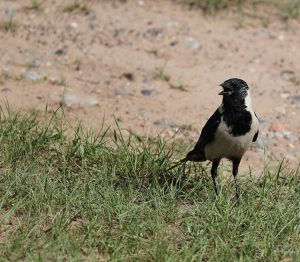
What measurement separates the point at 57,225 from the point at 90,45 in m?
4.18

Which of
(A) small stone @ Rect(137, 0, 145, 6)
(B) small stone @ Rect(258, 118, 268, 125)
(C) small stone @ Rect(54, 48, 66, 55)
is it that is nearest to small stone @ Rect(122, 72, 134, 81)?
(C) small stone @ Rect(54, 48, 66, 55)

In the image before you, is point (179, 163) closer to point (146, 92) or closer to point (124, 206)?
point (124, 206)

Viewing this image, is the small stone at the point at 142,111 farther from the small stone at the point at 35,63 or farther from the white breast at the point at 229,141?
the white breast at the point at 229,141

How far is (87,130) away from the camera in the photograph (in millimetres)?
6414

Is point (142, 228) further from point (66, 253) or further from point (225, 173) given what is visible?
point (225, 173)

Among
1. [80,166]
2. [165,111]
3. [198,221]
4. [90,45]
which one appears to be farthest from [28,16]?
[198,221]

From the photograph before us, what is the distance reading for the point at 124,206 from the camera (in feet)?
16.4

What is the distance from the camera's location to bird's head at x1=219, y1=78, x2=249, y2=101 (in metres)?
5.72

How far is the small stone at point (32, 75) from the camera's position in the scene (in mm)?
7765

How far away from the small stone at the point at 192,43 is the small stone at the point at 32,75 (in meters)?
1.80

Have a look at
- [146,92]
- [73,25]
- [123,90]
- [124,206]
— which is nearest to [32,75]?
[123,90]

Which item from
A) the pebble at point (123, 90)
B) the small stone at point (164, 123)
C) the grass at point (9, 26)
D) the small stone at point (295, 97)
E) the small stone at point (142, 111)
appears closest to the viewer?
the small stone at point (164, 123)

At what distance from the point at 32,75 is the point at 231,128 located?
2.78 metres

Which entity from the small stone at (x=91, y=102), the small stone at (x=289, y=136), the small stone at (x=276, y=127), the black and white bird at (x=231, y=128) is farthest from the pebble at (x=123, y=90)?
the black and white bird at (x=231, y=128)
